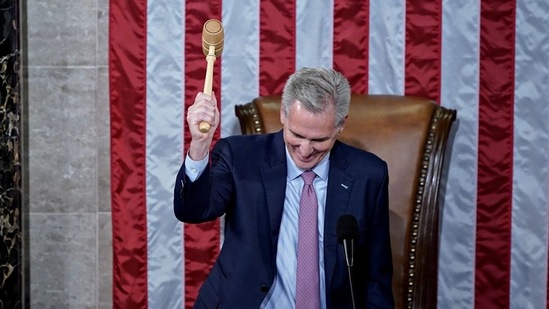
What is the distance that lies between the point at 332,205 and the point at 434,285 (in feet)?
2.62

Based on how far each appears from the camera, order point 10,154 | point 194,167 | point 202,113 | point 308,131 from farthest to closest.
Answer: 1. point 10,154
2. point 308,131
3. point 194,167
4. point 202,113

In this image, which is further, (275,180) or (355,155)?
(355,155)

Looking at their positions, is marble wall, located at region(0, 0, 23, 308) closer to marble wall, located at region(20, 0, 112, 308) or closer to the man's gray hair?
marble wall, located at region(20, 0, 112, 308)

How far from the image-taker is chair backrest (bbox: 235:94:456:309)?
2953mm

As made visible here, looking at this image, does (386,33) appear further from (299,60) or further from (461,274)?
(461,274)

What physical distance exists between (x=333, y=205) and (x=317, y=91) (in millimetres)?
390

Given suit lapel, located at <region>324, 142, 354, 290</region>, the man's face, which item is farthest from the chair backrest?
the man's face

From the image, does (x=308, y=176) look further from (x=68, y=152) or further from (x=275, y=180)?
(x=68, y=152)

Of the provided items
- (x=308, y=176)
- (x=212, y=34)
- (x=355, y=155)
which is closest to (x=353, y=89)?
(x=355, y=155)

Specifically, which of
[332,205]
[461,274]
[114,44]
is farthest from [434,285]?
[114,44]

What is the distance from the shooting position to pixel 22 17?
3.30 m

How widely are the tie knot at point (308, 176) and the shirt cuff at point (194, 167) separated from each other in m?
0.41

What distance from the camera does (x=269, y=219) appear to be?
2.47 meters

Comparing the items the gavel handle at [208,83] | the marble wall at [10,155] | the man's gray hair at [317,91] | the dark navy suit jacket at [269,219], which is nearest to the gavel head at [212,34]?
the gavel handle at [208,83]
